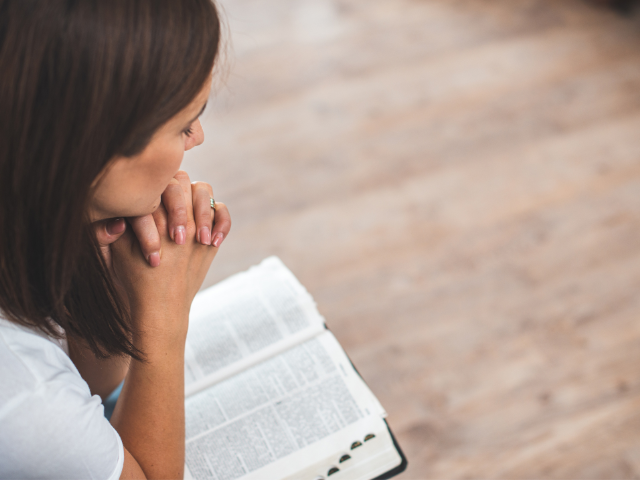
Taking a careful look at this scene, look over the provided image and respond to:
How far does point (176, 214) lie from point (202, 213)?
4cm

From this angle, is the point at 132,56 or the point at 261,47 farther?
the point at 261,47

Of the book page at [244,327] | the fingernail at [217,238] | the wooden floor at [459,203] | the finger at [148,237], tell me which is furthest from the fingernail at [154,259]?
the wooden floor at [459,203]

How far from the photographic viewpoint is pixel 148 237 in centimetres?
71

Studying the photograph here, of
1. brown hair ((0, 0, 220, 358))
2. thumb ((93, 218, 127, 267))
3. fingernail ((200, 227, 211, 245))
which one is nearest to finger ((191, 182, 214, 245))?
fingernail ((200, 227, 211, 245))

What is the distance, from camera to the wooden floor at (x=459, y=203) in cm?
125

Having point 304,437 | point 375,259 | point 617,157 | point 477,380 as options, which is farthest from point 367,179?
point 304,437

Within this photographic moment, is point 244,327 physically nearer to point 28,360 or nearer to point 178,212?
point 178,212

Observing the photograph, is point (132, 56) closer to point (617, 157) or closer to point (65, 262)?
point (65, 262)

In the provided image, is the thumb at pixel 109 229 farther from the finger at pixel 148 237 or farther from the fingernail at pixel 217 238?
the fingernail at pixel 217 238

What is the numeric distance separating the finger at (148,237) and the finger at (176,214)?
0.03 metres

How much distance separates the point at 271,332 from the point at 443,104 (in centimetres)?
129

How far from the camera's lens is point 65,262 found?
55cm

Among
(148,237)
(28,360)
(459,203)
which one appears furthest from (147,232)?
(459,203)

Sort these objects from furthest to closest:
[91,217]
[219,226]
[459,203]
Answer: [459,203] → [219,226] → [91,217]
